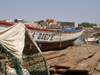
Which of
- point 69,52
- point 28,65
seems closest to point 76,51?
point 69,52

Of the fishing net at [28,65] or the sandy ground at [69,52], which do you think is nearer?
the fishing net at [28,65]

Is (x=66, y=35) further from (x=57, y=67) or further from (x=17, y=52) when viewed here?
(x=17, y=52)

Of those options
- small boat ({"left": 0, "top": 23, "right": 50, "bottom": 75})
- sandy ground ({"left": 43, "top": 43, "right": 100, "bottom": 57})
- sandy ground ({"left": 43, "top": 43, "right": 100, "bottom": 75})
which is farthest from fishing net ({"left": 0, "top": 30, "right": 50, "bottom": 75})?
sandy ground ({"left": 43, "top": 43, "right": 100, "bottom": 57})

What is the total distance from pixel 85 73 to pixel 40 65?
1625 mm

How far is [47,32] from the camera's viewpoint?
28.6 ft

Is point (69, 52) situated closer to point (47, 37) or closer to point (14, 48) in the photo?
point (47, 37)

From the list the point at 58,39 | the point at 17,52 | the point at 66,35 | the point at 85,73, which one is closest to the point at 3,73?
the point at 17,52

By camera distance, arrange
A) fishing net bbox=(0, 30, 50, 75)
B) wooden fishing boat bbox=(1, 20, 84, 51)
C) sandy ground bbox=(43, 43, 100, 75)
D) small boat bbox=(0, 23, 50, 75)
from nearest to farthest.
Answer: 1. small boat bbox=(0, 23, 50, 75)
2. fishing net bbox=(0, 30, 50, 75)
3. sandy ground bbox=(43, 43, 100, 75)
4. wooden fishing boat bbox=(1, 20, 84, 51)

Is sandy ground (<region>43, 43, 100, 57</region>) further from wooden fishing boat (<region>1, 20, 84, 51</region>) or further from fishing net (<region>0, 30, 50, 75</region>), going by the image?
fishing net (<region>0, 30, 50, 75</region>)

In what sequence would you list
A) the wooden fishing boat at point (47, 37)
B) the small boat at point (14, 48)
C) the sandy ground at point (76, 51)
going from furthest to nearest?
the sandy ground at point (76, 51) → the wooden fishing boat at point (47, 37) → the small boat at point (14, 48)

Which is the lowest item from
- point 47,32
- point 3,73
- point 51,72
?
point 51,72

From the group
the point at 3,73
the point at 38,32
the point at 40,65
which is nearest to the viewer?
the point at 3,73

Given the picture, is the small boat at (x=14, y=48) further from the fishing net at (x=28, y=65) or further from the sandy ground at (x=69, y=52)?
the sandy ground at (x=69, y=52)

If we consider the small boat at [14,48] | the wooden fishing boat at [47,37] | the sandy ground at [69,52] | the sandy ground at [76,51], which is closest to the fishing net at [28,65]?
the small boat at [14,48]
